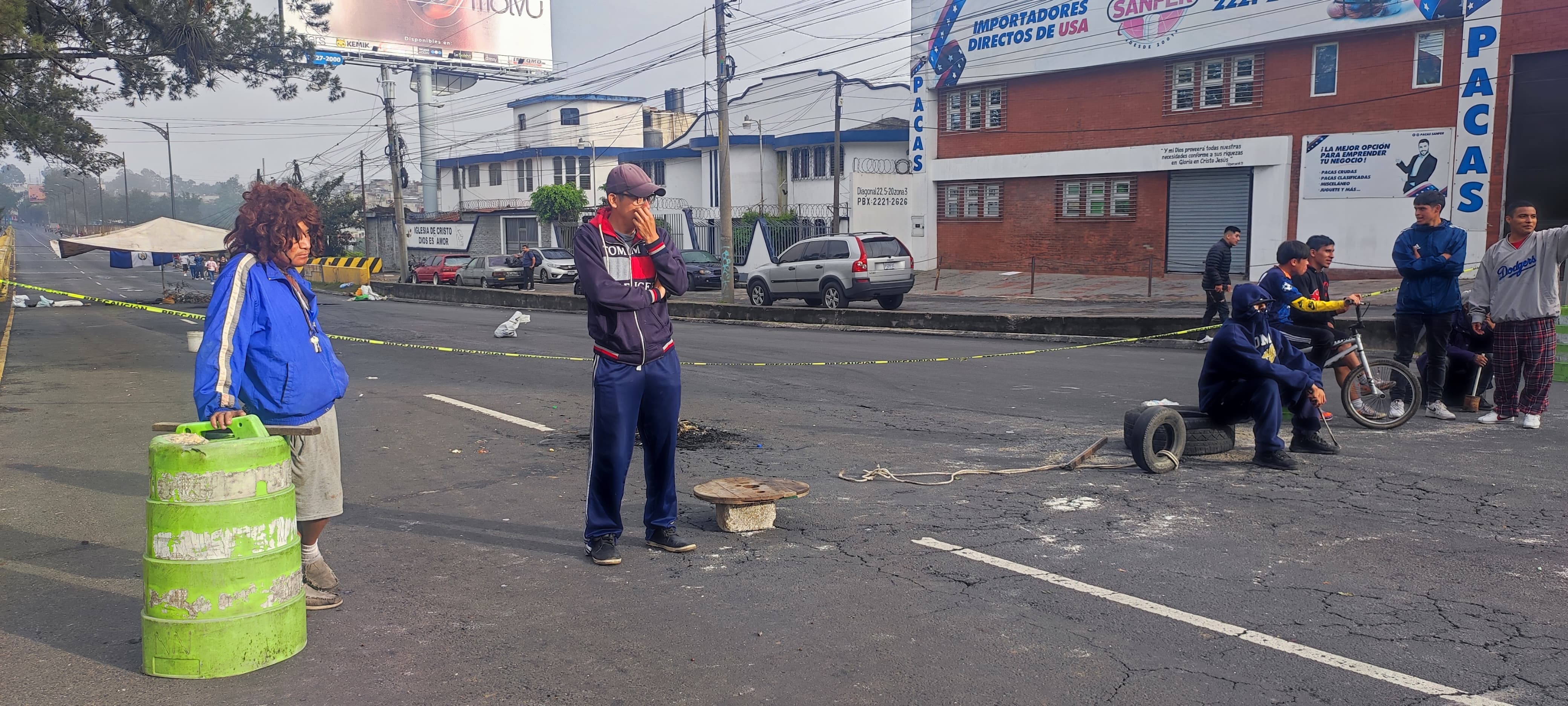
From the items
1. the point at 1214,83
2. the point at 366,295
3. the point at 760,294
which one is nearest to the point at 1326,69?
the point at 1214,83

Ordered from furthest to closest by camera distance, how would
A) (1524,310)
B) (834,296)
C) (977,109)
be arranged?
(977,109), (834,296), (1524,310)

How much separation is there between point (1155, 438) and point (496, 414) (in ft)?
19.1

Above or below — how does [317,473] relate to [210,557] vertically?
→ above

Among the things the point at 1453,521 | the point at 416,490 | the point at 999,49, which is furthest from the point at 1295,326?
the point at 999,49

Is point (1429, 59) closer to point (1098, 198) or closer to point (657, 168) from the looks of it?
point (1098, 198)

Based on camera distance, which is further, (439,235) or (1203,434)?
(439,235)

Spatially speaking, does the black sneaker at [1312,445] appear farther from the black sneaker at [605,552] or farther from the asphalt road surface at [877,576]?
the black sneaker at [605,552]

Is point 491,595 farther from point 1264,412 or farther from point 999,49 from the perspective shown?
point 999,49

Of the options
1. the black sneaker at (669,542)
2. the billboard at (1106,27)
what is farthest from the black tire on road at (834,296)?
the black sneaker at (669,542)

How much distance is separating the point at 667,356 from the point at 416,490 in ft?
8.49

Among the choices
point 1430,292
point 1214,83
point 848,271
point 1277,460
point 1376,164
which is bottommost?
point 1277,460

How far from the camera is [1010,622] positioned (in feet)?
14.6

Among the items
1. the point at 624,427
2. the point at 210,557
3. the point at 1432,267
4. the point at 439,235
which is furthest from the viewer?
the point at 439,235

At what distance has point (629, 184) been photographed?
522 centimetres
